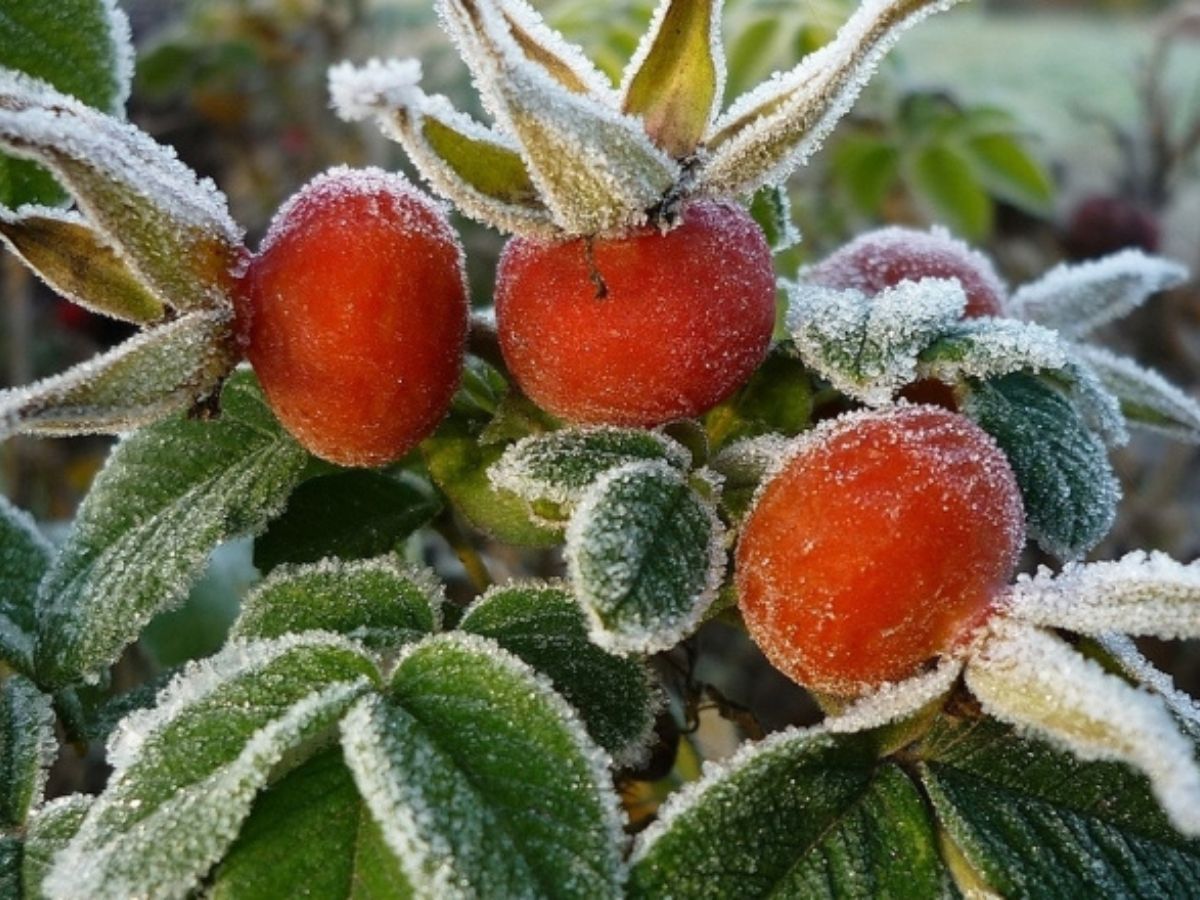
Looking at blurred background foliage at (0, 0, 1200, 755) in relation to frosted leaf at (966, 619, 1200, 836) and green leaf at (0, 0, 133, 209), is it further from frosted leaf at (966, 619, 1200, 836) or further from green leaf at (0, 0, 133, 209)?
green leaf at (0, 0, 133, 209)

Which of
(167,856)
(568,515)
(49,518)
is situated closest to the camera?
(167,856)

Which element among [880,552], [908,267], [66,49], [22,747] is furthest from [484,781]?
[66,49]

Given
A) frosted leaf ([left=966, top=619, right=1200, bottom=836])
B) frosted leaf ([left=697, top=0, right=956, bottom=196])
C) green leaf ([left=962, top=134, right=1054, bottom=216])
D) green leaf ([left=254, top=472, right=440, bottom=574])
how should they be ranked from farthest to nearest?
green leaf ([left=962, top=134, right=1054, bottom=216]), green leaf ([left=254, top=472, right=440, bottom=574]), frosted leaf ([left=697, top=0, right=956, bottom=196]), frosted leaf ([left=966, top=619, right=1200, bottom=836])

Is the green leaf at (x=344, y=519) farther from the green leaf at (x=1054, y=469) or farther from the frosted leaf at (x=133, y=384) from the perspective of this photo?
the green leaf at (x=1054, y=469)

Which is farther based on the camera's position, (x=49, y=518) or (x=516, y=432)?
(x=49, y=518)

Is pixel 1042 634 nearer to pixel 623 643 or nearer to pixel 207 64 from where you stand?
pixel 623 643

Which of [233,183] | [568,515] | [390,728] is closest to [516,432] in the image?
[568,515]

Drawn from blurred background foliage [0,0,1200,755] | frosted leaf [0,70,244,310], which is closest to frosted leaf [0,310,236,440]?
frosted leaf [0,70,244,310]

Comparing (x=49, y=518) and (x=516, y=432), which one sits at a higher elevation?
(x=516, y=432)
